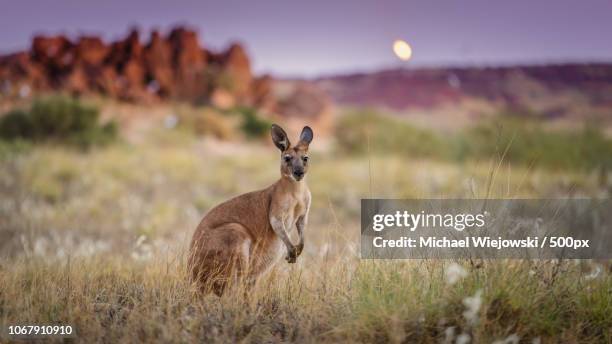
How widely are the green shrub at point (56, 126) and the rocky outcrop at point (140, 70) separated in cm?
1345

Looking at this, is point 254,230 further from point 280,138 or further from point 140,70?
point 140,70

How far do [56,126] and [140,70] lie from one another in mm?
16853

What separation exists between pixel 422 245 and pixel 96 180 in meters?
10.8

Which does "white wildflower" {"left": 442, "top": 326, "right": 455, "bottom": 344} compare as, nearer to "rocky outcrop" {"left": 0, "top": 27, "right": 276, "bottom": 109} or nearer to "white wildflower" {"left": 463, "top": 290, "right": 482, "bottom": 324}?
"white wildflower" {"left": 463, "top": 290, "right": 482, "bottom": 324}

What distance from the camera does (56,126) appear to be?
1931 centimetres

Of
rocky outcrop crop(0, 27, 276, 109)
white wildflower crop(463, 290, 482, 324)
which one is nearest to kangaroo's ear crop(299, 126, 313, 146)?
white wildflower crop(463, 290, 482, 324)

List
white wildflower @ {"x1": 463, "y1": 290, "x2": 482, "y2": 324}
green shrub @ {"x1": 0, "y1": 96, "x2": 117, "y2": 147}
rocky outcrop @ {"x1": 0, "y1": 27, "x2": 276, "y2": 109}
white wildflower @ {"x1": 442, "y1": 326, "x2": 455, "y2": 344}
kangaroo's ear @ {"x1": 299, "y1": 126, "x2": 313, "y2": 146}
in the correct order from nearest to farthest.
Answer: white wildflower @ {"x1": 463, "y1": 290, "x2": 482, "y2": 324}, white wildflower @ {"x1": 442, "y1": 326, "x2": 455, "y2": 344}, kangaroo's ear @ {"x1": 299, "y1": 126, "x2": 313, "y2": 146}, green shrub @ {"x1": 0, "y1": 96, "x2": 117, "y2": 147}, rocky outcrop @ {"x1": 0, "y1": 27, "x2": 276, "y2": 109}

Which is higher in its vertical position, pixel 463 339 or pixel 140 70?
pixel 140 70

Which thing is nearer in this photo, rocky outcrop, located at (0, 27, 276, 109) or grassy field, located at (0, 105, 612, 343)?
grassy field, located at (0, 105, 612, 343)

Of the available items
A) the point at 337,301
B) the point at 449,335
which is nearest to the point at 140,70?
the point at 337,301

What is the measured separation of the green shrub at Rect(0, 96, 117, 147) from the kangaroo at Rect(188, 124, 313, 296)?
1502 centimetres

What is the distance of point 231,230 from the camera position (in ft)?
15.0

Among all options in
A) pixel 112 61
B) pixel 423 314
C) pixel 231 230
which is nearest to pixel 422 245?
pixel 423 314

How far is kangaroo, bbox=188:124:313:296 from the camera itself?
4.50 m
